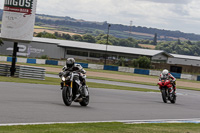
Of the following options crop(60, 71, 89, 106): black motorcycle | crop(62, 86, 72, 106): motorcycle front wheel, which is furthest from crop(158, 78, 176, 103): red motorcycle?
crop(62, 86, 72, 106): motorcycle front wheel

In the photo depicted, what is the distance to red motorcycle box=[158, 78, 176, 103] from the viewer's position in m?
19.8

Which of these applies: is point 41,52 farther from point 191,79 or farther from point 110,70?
point 191,79

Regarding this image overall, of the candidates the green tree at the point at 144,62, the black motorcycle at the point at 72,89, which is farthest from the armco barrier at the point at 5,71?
the green tree at the point at 144,62

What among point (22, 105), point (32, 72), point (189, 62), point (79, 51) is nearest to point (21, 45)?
point (79, 51)

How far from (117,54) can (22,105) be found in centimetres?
7607

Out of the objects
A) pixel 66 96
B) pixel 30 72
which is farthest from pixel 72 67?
pixel 30 72

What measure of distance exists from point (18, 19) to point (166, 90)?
12.5m

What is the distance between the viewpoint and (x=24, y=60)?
5922cm

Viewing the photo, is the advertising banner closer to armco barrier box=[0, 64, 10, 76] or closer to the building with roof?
armco barrier box=[0, 64, 10, 76]

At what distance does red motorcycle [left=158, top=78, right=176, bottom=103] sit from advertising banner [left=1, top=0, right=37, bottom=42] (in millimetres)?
12138

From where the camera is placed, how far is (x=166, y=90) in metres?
20.0

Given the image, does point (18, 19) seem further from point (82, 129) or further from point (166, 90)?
point (82, 129)

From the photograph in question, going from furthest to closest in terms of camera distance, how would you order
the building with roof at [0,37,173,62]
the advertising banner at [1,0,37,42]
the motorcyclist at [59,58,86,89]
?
1. the building with roof at [0,37,173,62]
2. the advertising banner at [1,0,37,42]
3. the motorcyclist at [59,58,86,89]

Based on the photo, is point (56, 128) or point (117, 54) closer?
point (56, 128)
